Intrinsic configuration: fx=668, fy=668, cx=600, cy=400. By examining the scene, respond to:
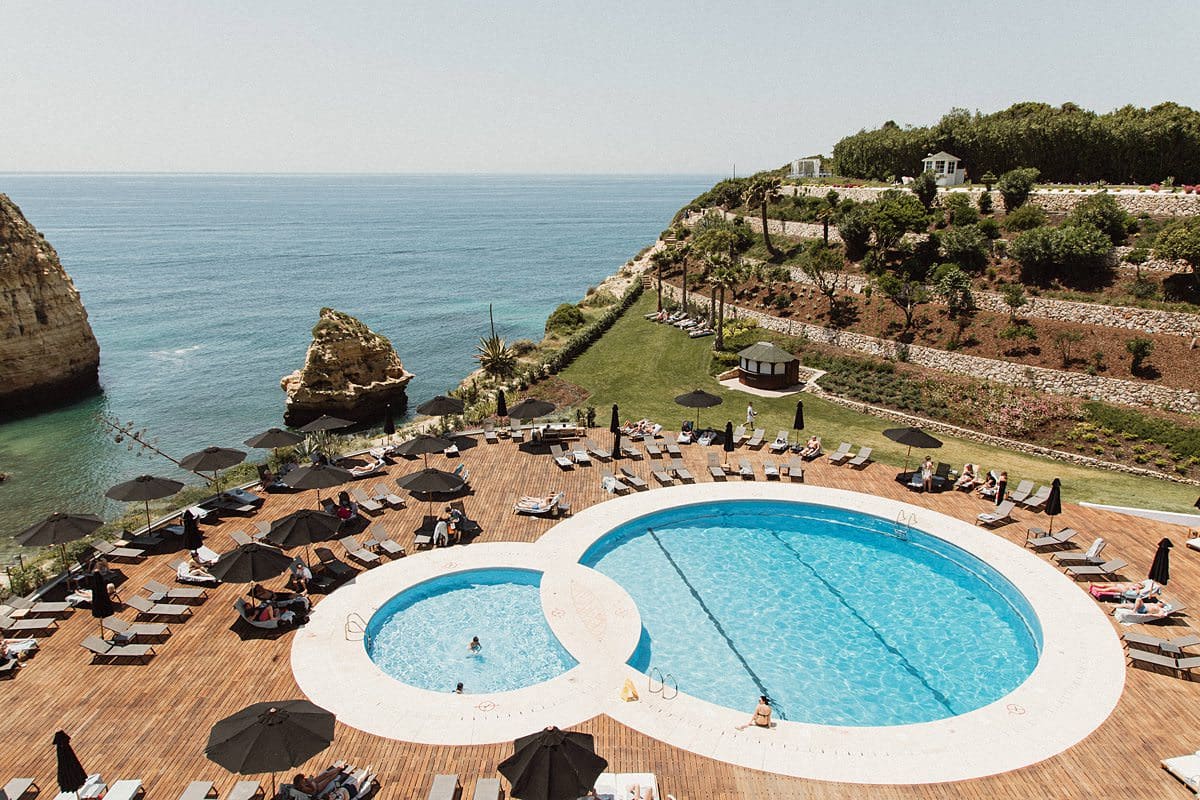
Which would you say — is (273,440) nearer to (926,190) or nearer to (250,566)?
(250,566)

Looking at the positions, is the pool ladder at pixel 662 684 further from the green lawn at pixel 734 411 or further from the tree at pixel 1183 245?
the tree at pixel 1183 245

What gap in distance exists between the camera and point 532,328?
75.8 meters

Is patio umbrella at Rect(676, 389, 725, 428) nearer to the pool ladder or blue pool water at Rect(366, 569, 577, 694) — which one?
blue pool water at Rect(366, 569, 577, 694)

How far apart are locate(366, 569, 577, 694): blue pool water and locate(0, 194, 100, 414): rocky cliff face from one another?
4891 cm

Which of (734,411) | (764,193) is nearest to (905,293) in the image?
(734,411)

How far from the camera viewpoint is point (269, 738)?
1049 centimetres

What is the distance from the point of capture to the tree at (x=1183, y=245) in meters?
34.3

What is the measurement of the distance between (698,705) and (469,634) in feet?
20.6

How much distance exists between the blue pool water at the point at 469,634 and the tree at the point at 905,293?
33105 millimetres

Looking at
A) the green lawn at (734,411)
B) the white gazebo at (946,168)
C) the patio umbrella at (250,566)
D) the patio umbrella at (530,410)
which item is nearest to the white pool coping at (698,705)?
the patio umbrella at (250,566)

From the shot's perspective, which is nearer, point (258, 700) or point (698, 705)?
point (258, 700)

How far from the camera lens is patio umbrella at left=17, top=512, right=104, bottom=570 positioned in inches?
689

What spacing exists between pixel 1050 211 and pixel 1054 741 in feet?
153

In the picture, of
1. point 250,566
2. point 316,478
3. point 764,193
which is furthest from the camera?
point 764,193
